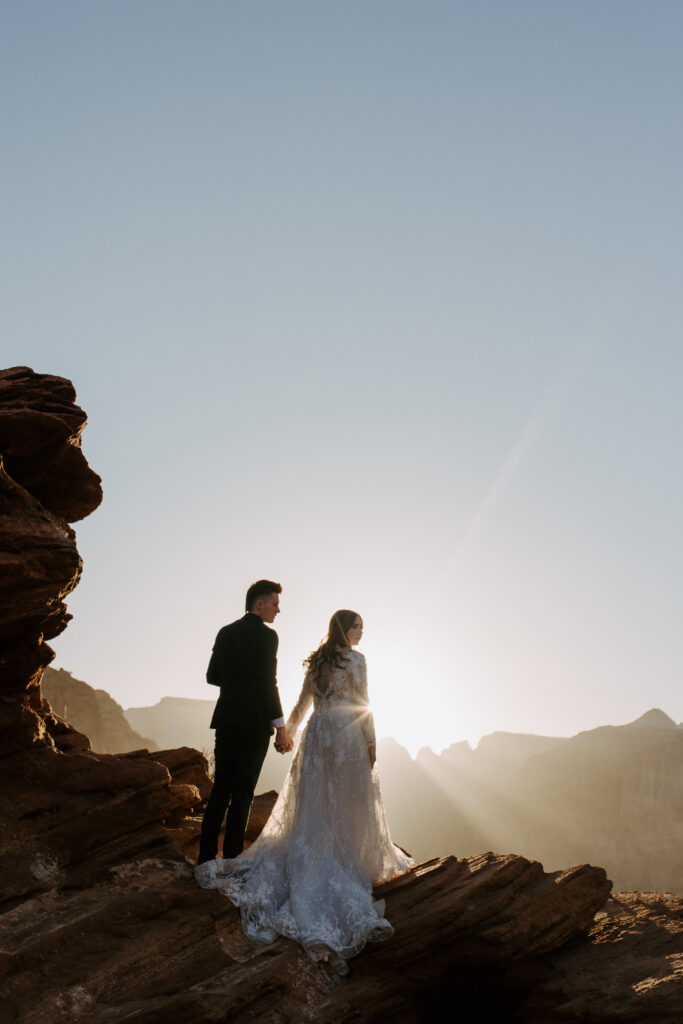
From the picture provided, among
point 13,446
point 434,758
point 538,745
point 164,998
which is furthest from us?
point 538,745

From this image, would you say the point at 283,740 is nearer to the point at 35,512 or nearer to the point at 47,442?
the point at 35,512

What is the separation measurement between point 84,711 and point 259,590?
5181 centimetres

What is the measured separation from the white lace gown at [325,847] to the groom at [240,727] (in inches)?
13.8

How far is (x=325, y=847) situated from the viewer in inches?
326

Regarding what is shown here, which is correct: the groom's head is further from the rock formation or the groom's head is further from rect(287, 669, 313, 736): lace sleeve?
the rock formation

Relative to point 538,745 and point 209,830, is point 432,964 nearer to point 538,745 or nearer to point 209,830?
point 209,830

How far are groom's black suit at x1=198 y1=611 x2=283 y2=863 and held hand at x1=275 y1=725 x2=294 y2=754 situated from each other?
13cm

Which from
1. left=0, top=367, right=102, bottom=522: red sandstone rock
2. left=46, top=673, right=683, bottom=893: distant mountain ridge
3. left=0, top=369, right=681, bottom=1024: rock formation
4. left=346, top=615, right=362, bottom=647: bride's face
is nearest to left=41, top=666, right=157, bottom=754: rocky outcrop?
left=46, top=673, right=683, bottom=893: distant mountain ridge

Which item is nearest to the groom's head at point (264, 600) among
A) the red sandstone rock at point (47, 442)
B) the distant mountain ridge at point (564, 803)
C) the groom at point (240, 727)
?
the groom at point (240, 727)

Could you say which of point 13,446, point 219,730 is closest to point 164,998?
point 219,730

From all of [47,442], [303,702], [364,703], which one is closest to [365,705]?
[364,703]

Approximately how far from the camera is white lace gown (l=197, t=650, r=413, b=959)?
748cm

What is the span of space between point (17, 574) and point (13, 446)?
6.79ft

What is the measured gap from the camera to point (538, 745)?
16838cm
